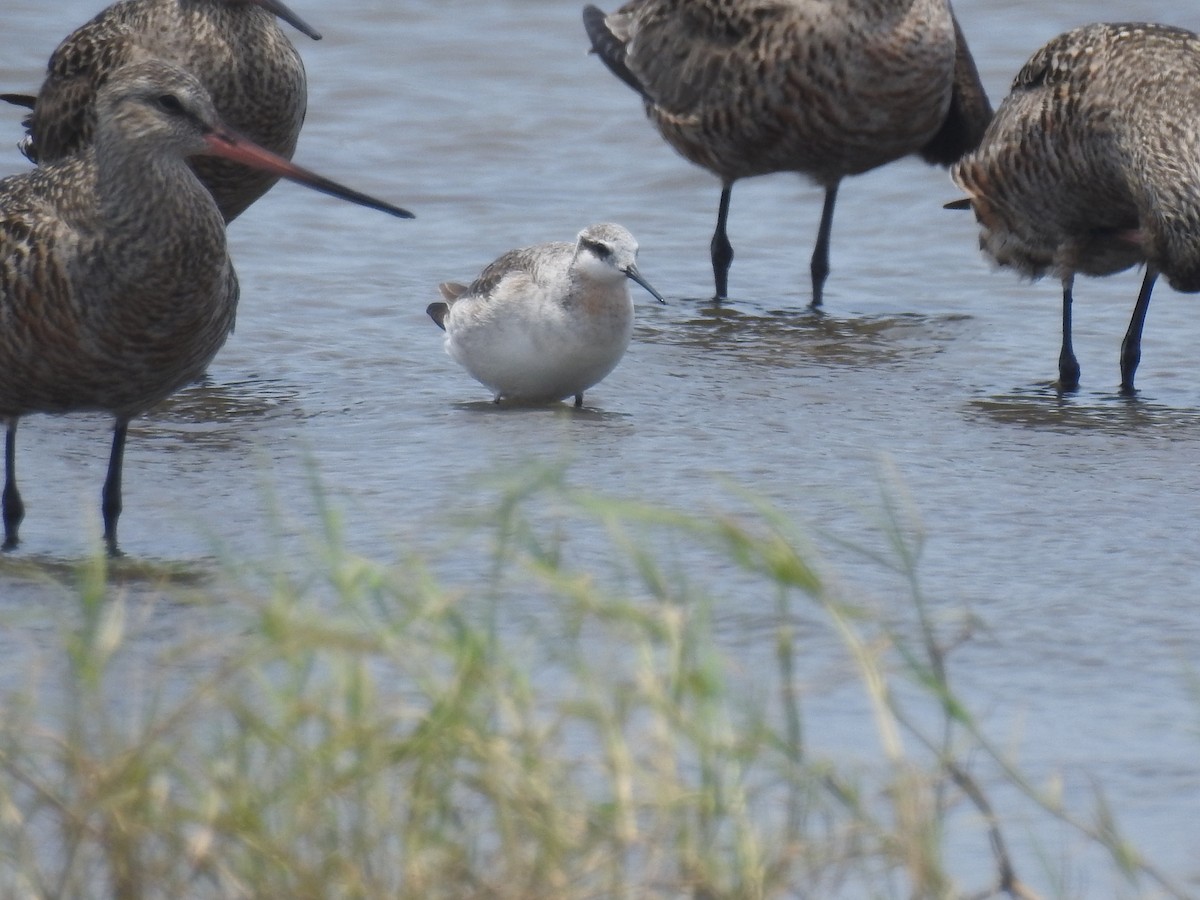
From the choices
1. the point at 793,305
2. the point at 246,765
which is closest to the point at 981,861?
the point at 246,765

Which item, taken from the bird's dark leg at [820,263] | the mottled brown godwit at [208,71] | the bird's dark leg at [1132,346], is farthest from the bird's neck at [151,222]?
the bird's dark leg at [820,263]

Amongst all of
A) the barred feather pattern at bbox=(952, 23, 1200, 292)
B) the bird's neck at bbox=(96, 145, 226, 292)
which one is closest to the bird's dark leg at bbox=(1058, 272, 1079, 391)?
the barred feather pattern at bbox=(952, 23, 1200, 292)

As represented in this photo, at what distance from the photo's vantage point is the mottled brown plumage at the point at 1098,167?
282 inches

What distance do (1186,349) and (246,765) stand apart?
18.6ft

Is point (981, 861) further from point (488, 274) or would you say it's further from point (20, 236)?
point (488, 274)

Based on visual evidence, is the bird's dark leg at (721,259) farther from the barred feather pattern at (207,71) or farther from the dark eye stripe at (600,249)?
the dark eye stripe at (600,249)

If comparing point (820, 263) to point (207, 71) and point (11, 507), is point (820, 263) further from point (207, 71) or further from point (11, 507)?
point (11, 507)

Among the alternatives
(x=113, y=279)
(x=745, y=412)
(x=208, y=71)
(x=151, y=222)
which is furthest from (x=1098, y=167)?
(x=113, y=279)

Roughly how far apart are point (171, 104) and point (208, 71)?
217cm

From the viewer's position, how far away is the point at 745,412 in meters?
7.17

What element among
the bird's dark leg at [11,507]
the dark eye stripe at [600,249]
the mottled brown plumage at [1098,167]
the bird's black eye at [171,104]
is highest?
the bird's black eye at [171,104]

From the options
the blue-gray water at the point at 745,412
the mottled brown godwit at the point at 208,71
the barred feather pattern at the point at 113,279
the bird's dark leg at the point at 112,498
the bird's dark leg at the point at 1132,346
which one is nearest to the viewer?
the blue-gray water at the point at 745,412

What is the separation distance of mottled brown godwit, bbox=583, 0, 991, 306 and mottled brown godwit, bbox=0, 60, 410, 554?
356cm

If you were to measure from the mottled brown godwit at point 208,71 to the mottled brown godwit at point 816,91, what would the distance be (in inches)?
74.9
